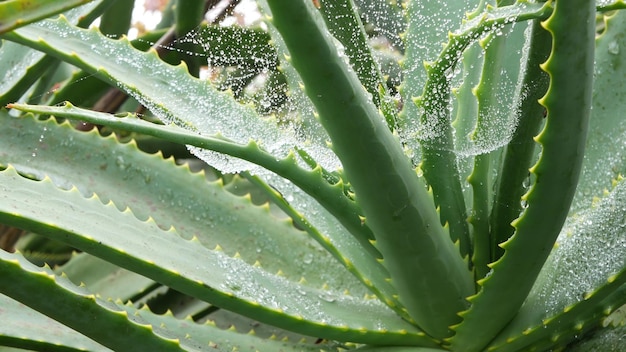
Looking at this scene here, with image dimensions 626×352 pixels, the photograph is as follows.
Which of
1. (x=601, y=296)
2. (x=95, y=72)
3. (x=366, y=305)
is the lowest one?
(x=366, y=305)

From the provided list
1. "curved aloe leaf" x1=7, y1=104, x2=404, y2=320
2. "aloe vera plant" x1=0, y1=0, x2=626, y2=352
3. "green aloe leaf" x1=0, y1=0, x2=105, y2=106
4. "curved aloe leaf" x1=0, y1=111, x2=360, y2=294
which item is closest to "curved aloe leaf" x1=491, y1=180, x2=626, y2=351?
"aloe vera plant" x1=0, y1=0, x2=626, y2=352

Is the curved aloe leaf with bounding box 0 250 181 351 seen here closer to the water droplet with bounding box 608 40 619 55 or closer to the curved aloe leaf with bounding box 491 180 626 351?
the curved aloe leaf with bounding box 491 180 626 351

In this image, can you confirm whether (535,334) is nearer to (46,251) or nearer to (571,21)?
(571,21)

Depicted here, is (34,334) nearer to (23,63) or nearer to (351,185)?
(351,185)

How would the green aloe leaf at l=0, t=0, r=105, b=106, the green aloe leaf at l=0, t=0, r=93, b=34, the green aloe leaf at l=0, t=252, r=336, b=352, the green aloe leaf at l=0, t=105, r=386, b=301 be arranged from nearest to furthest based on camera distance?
the green aloe leaf at l=0, t=0, r=93, b=34
the green aloe leaf at l=0, t=252, r=336, b=352
the green aloe leaf at l=0, t=105, r=386, b=301
the green aloe leaf at l=0, t=0, r=105, b=106

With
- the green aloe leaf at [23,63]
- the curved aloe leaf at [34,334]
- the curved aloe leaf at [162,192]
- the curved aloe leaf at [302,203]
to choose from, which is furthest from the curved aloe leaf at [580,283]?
the green aloe leaf at [23,63]

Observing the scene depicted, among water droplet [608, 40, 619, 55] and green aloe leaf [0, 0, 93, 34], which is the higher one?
green aloe leaf [0, 0, 93, 34]

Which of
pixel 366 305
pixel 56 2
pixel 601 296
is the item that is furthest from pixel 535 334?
pixel 56 2
